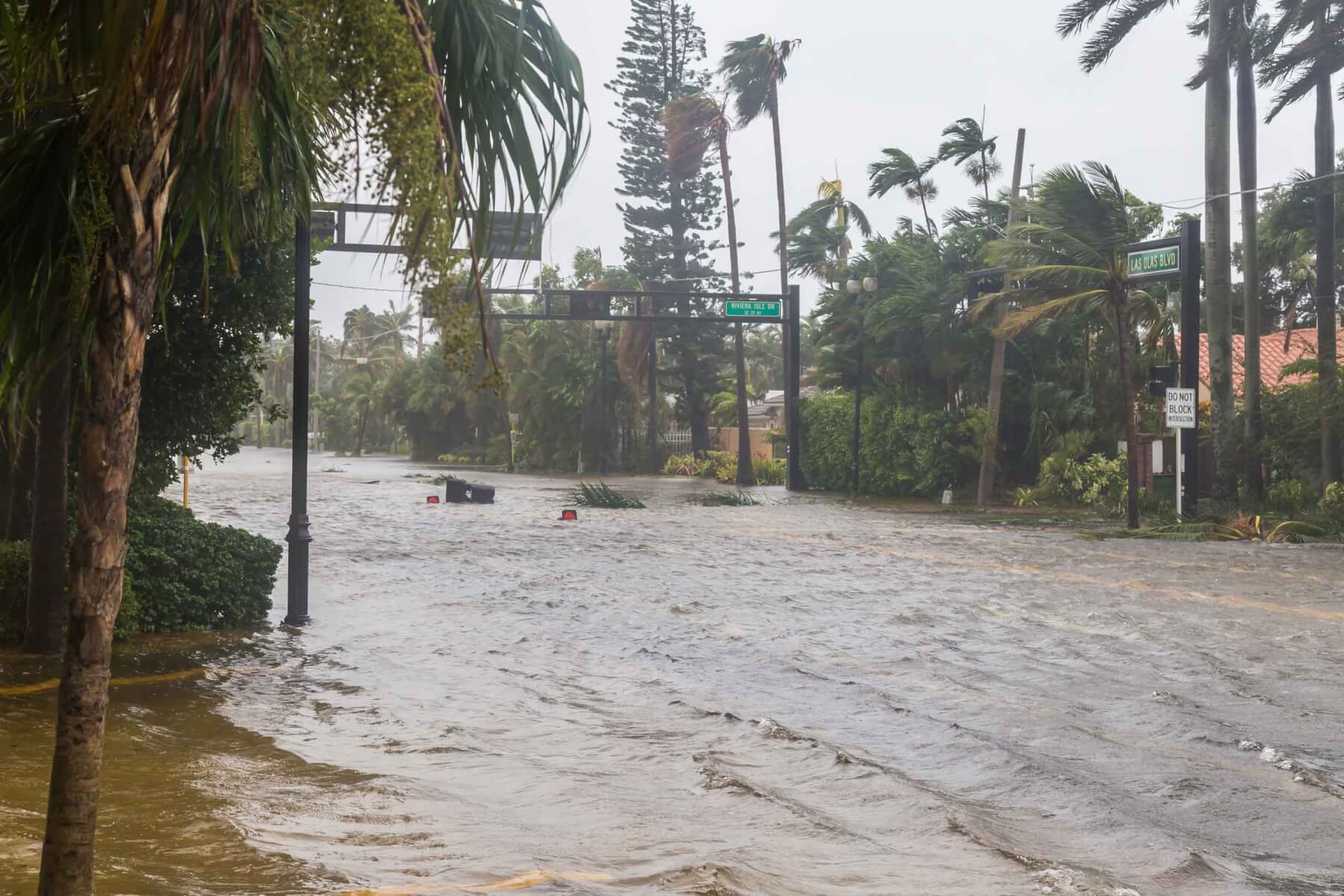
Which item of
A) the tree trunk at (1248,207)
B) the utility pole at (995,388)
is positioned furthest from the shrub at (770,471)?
the tree trunk at (1248,207)

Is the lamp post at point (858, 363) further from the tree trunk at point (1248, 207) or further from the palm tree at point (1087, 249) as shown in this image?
the tree trunk at point (1248, 207)

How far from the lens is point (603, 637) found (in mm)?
12156

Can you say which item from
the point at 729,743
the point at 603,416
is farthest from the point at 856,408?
the point at 729,743

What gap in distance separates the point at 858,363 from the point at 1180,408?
47.7ft

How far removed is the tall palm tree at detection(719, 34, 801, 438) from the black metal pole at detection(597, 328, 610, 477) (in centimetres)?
918

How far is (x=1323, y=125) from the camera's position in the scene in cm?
2753

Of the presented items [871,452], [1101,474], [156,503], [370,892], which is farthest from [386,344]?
[370,892]

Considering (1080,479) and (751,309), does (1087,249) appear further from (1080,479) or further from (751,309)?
(751,309)

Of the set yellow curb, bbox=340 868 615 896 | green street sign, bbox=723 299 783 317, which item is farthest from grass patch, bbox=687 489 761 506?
yellow curb, bbox=340 868 615 896

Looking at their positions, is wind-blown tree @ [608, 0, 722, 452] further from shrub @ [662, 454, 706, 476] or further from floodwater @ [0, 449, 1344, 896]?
floodwater @ [0, 449, 1344, 896]

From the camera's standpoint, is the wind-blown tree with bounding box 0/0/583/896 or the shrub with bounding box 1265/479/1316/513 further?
the shrub with bounding box 1265/479/1316/513

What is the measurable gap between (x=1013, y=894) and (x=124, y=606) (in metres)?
7.77

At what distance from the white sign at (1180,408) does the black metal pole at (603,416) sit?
106 ft

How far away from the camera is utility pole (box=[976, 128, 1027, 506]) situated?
104 ft
